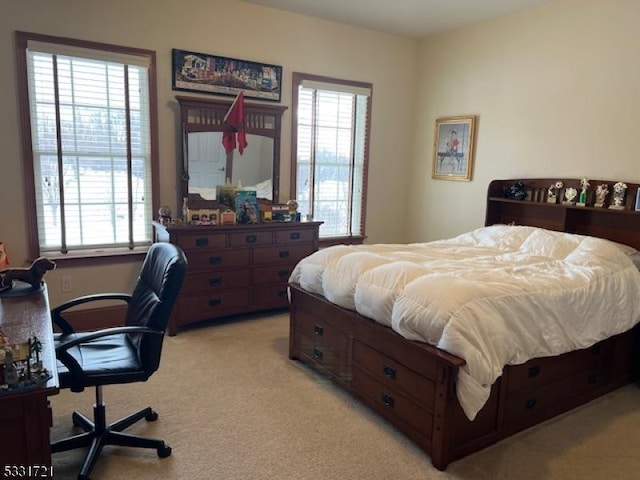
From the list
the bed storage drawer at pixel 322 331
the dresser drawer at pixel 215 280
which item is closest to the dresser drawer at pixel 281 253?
the dresser drawer at pixel 215 280

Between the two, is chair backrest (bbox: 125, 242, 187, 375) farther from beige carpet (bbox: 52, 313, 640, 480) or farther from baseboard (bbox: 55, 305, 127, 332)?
baseboard (bbox: 55, 305, 127, 332)

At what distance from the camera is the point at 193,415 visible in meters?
2.62

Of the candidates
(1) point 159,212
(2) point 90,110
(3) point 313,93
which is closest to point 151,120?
(2) point 90,110

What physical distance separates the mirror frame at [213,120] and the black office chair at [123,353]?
1.67m

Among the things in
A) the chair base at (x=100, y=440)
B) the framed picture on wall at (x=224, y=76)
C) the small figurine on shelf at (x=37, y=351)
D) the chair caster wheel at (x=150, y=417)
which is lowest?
the chair caster wheel at (x=150, y=417)

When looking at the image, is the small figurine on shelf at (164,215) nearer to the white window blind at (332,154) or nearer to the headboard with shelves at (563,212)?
the white window blind at (332,154)

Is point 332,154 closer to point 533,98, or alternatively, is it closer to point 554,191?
point 533,98

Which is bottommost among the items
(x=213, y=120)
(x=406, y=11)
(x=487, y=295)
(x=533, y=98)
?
(x=487, y=295)

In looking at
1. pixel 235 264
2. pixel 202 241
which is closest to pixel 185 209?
pixel 202 241

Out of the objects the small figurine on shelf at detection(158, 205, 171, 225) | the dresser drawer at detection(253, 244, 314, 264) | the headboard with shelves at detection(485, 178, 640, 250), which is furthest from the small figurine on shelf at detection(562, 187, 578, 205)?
the small figurine on shelf at detection(158, 205, 171, 225)

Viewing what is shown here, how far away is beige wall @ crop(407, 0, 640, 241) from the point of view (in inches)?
140

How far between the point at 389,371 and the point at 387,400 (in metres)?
0.17

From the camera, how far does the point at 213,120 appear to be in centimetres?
407

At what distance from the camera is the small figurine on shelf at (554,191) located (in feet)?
12.8
